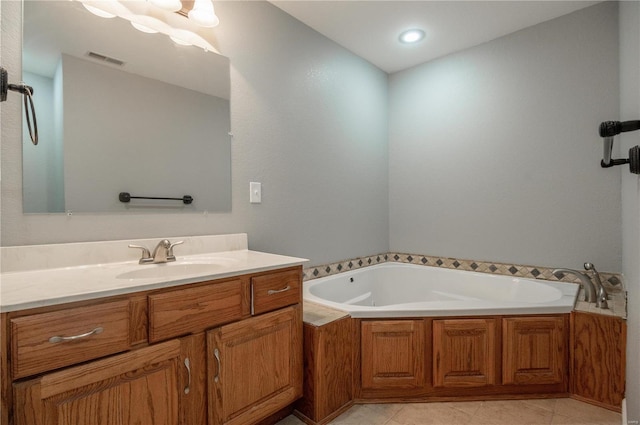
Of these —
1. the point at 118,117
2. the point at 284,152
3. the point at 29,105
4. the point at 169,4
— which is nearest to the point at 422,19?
the point at 284,152

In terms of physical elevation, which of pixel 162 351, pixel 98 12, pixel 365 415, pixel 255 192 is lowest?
pixel 365 415

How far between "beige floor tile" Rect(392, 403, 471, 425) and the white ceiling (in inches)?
99.1

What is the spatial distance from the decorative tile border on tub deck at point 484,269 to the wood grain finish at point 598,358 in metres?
0.07

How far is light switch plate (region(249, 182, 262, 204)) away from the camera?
2.01m

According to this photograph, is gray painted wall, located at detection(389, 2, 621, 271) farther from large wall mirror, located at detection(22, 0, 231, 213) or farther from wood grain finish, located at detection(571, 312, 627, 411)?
large wall mirror, located at detection(22, 0, 231, 213)

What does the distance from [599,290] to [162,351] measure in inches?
95.0

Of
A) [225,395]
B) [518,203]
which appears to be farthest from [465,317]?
[225,395]

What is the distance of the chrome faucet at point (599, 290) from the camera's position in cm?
187

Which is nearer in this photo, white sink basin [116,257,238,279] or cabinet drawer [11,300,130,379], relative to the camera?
cabinet drawer [11,300,130,379]

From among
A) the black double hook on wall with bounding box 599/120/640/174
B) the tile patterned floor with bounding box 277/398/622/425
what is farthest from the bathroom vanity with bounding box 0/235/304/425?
the black double hook on wall with bounding box 599/120/640/174

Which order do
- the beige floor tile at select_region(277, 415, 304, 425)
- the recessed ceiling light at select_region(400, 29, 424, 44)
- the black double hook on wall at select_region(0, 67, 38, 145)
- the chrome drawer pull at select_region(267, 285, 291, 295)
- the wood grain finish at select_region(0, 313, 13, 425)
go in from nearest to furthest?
the wood grain finish at select_region(0, 313, 13, 425), the black double hook on wall at select_region(0, 67, 38, 145), the chrome drawer pull at select_region(267, 285, 291, 295), the beige floor tile at select_region(277, 415, 304, 425), the recessed ceiling light at select_region(400, 29, 424, 44)

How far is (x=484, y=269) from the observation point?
2617 millimetres

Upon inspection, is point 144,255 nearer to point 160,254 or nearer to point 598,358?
point 160,254

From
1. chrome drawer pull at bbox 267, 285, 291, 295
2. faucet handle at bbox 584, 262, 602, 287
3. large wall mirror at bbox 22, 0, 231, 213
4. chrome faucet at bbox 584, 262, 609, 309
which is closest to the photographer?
large wall mirror at bbox 22, 0, 231, 213
